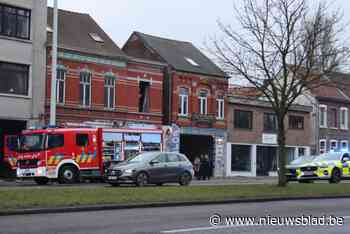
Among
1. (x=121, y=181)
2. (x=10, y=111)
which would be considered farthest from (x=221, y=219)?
(x=10, y=111)

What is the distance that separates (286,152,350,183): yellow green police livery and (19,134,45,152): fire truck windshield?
1313cm

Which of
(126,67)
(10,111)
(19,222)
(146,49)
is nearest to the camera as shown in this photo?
(19,222)

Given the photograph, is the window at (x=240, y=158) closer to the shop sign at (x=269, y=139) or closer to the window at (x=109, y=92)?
the shop sign at (x=269, y=139)

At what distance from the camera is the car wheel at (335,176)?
118ft

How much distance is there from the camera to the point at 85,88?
145 feet

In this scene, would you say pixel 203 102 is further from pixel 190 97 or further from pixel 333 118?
pixel 333 118

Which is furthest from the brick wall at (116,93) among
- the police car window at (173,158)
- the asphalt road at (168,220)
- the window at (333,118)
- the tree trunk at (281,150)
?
the asphalt road at (168,220)

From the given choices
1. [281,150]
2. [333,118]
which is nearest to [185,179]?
[281,150]

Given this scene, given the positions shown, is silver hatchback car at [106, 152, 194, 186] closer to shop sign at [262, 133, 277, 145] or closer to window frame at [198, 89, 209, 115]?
window frame at [198, 89, 209, 115]

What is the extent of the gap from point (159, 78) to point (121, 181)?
21.4m

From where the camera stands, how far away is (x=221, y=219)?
1555 centimetres

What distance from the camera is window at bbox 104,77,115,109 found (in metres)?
45.4

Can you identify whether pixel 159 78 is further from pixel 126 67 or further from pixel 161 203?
pixel 161 203

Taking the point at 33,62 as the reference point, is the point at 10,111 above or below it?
below
